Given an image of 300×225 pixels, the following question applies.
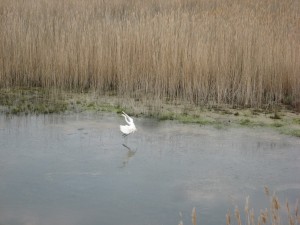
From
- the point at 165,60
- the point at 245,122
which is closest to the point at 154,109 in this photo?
the point at 165,60

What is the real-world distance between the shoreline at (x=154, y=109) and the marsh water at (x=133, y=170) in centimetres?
19

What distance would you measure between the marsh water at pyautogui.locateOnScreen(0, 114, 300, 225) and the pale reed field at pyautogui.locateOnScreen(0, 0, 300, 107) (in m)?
0.95

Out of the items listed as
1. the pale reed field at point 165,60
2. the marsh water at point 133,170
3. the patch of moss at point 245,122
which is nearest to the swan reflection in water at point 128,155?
the marsh water at point 133,170

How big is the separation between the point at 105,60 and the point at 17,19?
162cm

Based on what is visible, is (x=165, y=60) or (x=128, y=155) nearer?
(x=128, y=155)

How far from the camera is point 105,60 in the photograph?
657 centimetres

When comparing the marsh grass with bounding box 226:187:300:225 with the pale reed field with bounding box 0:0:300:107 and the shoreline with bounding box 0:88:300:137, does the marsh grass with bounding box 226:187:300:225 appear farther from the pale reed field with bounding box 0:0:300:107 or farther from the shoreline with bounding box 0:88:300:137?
the pale reed field with bounding box 0:0:300:107

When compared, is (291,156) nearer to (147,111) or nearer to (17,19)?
(147,111)

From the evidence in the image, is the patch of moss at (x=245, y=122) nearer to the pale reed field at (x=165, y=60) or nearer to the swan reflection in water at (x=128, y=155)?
the pale reed field at (x=165, y=60)

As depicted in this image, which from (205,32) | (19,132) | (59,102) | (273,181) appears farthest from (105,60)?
(273,181)

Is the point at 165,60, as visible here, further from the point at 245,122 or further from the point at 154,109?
the point at 245,122

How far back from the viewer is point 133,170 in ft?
13.3

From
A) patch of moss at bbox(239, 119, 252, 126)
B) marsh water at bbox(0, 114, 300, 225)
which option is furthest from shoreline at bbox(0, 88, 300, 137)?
marsh water at bbox(0, 114, 300, 225)

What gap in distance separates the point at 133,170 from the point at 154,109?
72.0 inches
